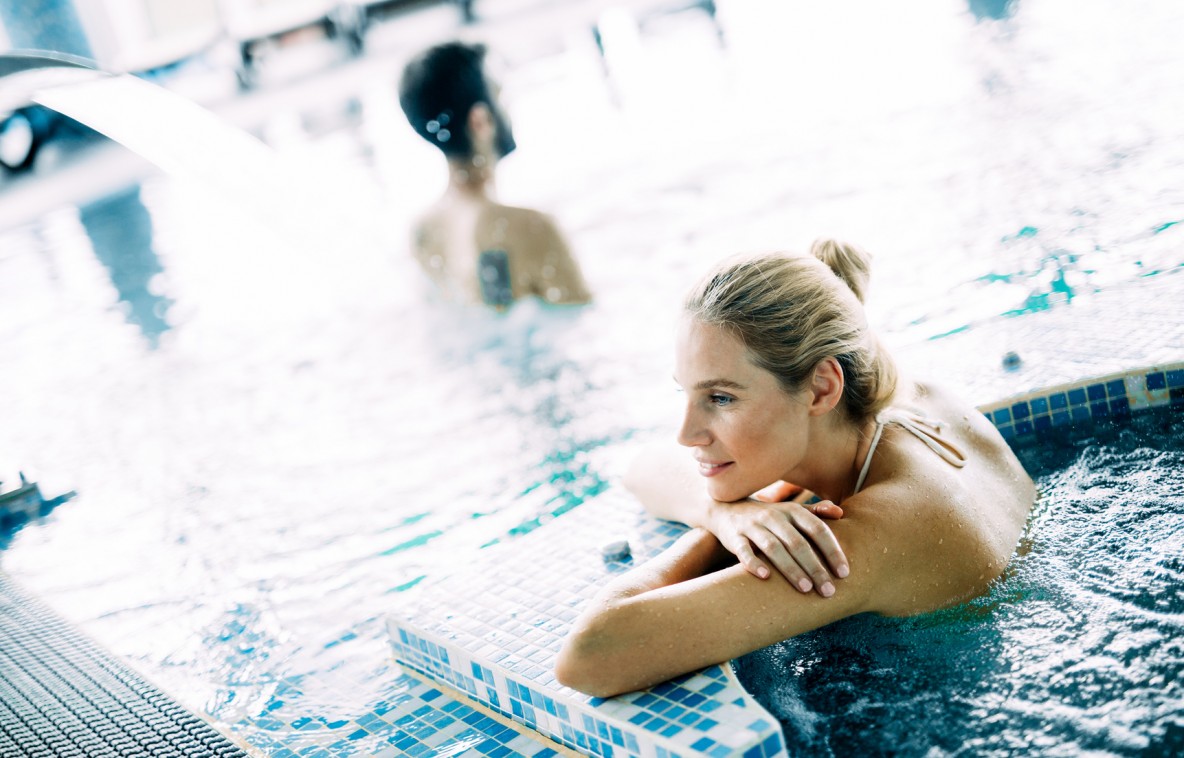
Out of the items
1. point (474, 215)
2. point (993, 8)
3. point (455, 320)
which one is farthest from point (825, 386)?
point (993, 8)

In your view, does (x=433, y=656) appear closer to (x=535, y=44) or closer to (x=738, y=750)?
(x=738, y=750)

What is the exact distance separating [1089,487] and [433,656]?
1685 millimetres

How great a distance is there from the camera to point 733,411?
2.31 m

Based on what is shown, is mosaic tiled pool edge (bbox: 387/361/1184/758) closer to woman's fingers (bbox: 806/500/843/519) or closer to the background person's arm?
woman's fingers (bbox: 806/500/843/519)

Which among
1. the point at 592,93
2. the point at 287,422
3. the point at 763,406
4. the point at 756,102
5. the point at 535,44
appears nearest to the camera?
the point at 763,406

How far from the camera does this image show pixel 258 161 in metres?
6.55

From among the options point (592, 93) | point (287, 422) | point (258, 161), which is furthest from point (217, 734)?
point (592, 93)

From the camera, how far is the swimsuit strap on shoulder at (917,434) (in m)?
2.42

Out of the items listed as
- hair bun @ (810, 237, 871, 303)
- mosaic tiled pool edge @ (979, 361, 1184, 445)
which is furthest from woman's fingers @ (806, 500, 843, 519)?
mosaic tiled pool edge @ (979, 361, 1184, 445)

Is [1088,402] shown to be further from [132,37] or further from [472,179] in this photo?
[132,37]

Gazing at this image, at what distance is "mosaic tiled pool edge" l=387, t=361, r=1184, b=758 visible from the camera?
207 centimetres

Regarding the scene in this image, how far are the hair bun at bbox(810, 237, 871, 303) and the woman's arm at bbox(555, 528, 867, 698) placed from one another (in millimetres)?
768

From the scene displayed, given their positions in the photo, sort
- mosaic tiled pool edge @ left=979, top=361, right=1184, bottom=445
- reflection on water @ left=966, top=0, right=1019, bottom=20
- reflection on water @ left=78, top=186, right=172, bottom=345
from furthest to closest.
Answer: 1. reflection on water @ left=966, top=0, right=1019, bottom=20
2. reflection on water @ left=78, top=186, right=172, bottom=345
3. mosaic tiled pool edge @ left=979, top=361, right=1184, bottom=445

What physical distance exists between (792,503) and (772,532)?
13 cm
